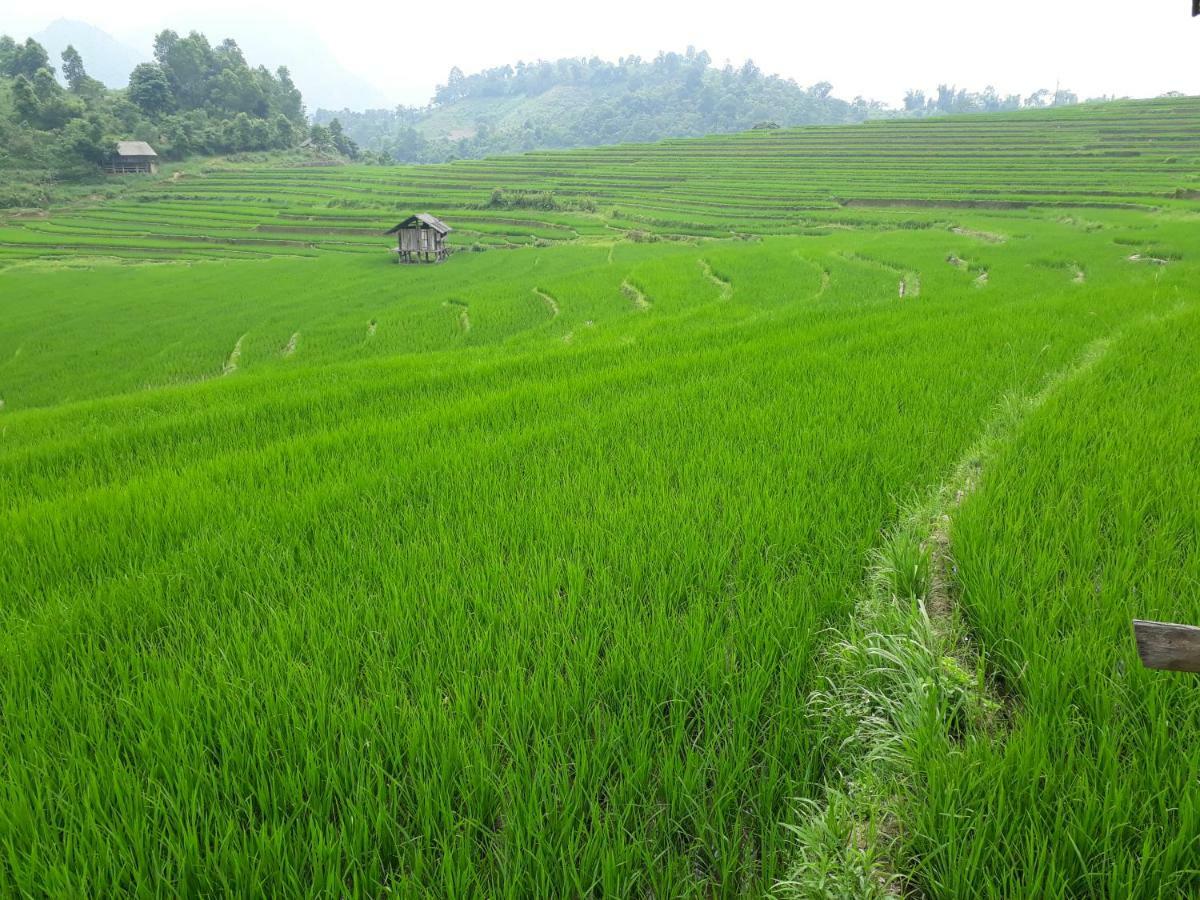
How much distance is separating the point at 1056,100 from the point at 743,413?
158564mm

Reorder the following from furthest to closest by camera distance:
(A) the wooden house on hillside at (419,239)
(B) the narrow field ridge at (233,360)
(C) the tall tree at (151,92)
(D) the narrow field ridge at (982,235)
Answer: (C) the tall tree at (151,92)
(A) the wooden house on hillside at (419,239)
(D) the narrow field ridge at (982,235)
(B) the narrow field ridge at (233,360)

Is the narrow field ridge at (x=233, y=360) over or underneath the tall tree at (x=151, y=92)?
underneath

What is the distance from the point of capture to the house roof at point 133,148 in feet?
144

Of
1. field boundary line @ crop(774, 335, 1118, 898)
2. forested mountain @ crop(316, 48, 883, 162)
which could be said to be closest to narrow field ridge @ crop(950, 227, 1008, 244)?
field boundary line @ crop(774, 335, 1118, 898)

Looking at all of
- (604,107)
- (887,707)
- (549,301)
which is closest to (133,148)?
(549,301)

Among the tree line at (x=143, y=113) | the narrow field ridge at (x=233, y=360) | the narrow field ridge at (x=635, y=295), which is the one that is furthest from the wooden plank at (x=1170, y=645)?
the tree line at (x=143, y=113)

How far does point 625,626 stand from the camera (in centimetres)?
176

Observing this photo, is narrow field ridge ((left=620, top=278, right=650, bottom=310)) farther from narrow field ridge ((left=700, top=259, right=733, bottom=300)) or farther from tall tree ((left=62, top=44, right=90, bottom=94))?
tall tree ((left=62, top=44, right=90, bottom=94))

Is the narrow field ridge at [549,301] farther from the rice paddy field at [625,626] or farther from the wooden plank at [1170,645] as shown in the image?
the wooden plank at [1170,645]

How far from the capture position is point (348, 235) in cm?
3105

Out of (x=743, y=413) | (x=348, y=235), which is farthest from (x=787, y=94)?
(x=743, y=413)

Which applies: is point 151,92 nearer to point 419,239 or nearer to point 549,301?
point 419,239

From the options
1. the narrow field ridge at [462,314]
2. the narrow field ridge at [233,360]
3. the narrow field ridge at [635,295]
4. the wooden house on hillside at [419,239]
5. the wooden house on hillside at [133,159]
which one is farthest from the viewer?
the wooden house on hillside at [133,159]

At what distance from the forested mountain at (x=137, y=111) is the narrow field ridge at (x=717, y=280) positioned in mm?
43302
